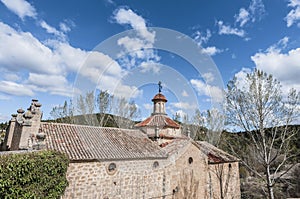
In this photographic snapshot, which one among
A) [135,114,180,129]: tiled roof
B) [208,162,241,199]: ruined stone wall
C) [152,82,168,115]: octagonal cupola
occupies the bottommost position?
[208,162,241,199]: ruined stone wall

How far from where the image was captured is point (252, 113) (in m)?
12.0

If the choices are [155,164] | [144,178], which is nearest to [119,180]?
[144,178]

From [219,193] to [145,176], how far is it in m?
7.80

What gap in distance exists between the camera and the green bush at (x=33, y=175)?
6.84 m

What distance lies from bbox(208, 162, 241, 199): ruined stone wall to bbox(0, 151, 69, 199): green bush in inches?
461

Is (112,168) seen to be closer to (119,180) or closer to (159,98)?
(119,180)

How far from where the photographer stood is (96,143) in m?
11.9

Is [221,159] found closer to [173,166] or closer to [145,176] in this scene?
[173,166]

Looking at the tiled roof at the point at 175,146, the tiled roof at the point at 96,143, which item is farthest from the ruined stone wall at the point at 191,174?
the tiled roof at the point at 96,143

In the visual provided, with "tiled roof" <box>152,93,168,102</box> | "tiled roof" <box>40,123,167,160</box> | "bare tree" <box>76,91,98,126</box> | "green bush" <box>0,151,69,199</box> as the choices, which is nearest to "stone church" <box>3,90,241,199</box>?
"tiled roof" <box>40,123,167,160</box>

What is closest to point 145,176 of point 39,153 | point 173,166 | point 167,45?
point 173,166

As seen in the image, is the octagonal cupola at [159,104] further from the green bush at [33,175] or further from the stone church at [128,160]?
the green bush at [33,175]

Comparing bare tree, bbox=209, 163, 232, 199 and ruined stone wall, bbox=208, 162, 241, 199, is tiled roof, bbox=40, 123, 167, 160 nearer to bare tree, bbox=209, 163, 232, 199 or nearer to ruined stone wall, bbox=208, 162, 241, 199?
ruined stone wall, bbox=208, 162, 241, 199

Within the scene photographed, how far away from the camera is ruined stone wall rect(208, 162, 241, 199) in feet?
50.6
